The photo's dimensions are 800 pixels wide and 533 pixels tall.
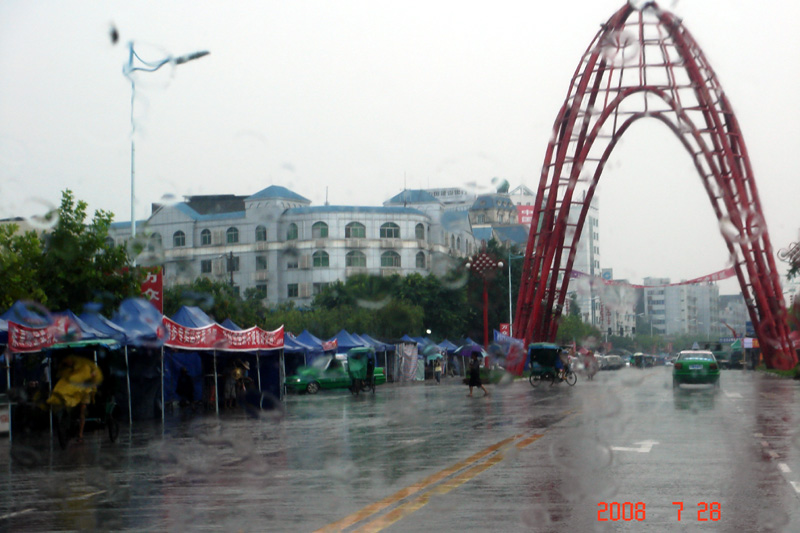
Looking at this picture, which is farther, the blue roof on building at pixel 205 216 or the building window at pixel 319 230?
the building window at pixel 319 230

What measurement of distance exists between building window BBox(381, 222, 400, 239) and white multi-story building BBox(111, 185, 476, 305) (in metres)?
0.09

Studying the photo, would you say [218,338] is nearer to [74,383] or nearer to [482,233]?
[74,383]

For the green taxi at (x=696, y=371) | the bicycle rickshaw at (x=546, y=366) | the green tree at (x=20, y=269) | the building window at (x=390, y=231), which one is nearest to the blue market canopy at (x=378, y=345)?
the bicycle rickshaw at (x=546, y=366)

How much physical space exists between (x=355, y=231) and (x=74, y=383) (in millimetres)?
74637

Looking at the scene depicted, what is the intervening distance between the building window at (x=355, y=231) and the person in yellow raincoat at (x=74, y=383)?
239ft

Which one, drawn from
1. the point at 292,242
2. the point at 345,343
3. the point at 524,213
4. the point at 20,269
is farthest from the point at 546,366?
the point at 524,213

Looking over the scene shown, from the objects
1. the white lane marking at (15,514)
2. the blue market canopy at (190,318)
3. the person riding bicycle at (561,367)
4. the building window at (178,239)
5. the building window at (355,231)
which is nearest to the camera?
the white lane marking at (15,514)

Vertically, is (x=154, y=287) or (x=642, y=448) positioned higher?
(x=154, y=287)

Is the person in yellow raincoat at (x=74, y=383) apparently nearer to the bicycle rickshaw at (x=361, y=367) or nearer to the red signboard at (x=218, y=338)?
the red signboard at (x=218, y=338)

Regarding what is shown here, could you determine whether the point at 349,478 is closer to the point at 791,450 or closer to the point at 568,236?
the point at 791,450

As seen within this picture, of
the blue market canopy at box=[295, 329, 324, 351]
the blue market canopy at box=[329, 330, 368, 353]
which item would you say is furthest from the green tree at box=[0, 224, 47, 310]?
the blue market canopy at box=[329, 330, 368, 353]

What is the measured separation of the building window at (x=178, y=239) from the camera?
301 feet

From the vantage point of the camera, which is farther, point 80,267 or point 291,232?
point 291,232

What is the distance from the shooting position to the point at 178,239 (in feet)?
302
